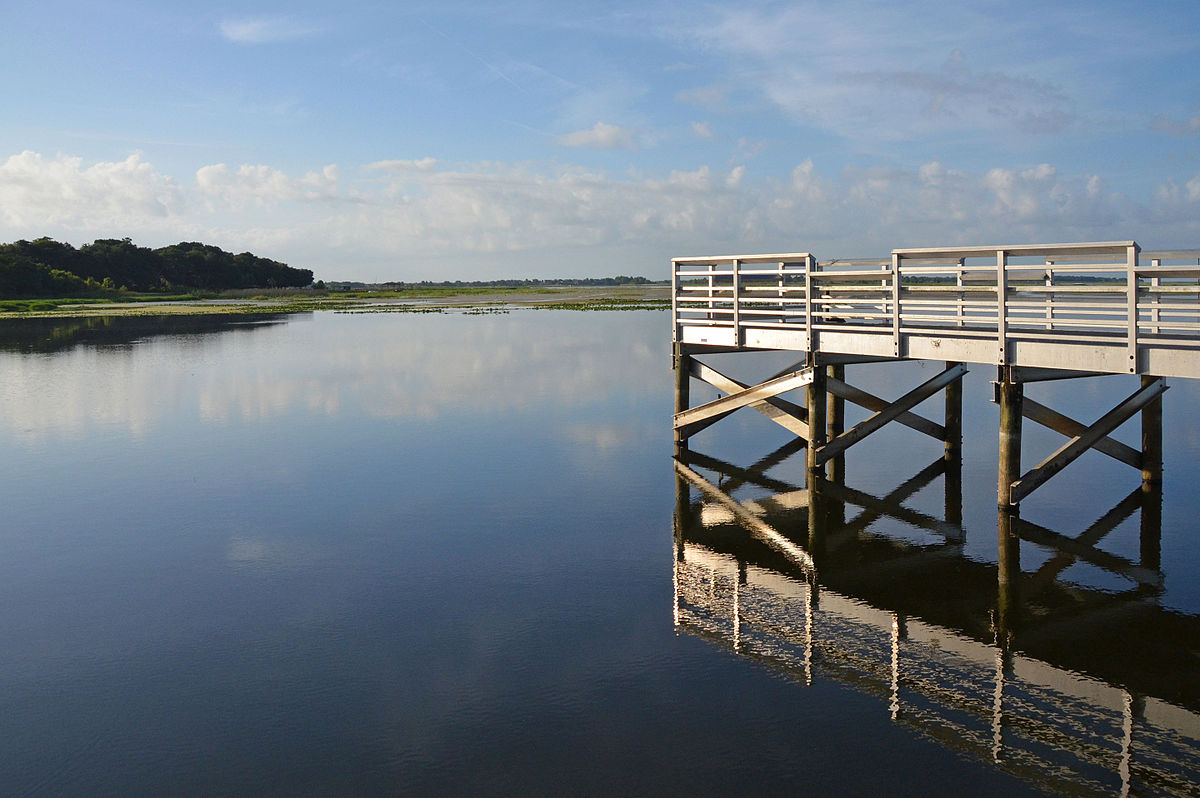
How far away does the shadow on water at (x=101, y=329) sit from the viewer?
5972 centimetres

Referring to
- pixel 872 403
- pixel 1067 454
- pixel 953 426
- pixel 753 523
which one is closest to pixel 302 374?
pixel 872 403

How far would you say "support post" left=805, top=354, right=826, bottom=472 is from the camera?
19.5m

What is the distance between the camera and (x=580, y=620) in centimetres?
→ 1237

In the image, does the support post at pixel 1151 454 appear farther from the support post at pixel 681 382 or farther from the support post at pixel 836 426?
the support post at pixel 681 382

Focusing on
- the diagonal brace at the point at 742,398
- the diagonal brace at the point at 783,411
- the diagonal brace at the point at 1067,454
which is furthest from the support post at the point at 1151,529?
the diagonal brace at the point at 742,398

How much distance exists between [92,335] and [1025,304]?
2667 inches

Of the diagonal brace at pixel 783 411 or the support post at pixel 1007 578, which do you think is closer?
the support post at pixel 1007 578

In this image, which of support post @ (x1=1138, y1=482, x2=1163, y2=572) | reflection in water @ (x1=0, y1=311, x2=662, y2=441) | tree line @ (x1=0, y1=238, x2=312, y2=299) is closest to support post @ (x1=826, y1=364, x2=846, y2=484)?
support post @ (x1=1138, y1=482, x2=1163, y2=572)

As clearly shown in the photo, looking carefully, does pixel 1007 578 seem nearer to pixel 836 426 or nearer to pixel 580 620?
pixel 580 620

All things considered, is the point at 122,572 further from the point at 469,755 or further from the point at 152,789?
the point at 469,755

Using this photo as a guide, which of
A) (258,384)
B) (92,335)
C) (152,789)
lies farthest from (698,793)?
(92,335)

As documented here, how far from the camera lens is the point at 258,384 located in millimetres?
38125

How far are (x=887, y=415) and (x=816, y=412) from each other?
4.56ft

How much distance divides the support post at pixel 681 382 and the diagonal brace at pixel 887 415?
170 inches
